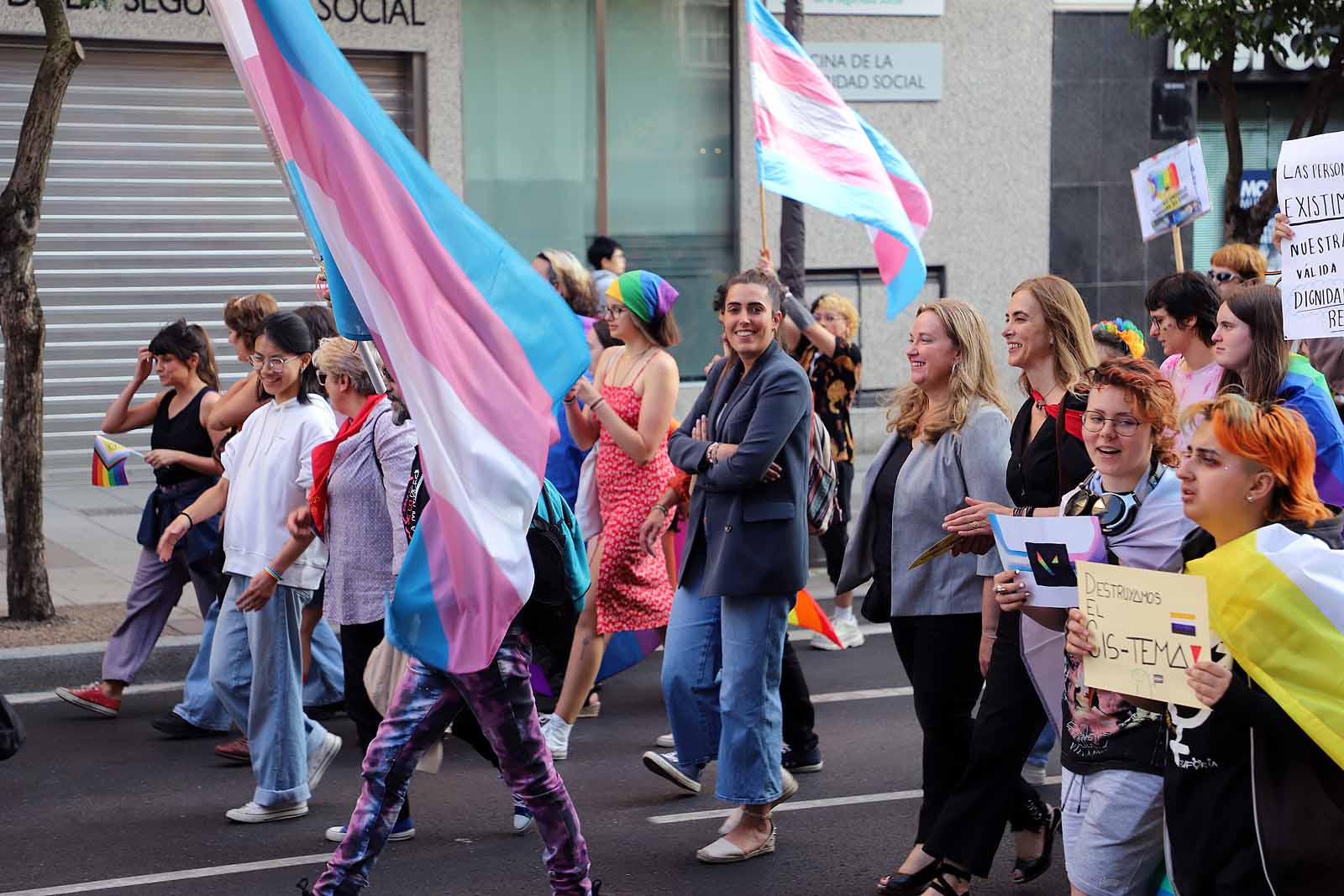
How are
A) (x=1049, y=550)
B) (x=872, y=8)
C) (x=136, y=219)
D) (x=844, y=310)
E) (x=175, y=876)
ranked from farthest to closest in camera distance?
(x=872, y=8) → (x=136, y=219) → (x=844, y=310) → (x=175, y=876) → (x=1049, y=550)

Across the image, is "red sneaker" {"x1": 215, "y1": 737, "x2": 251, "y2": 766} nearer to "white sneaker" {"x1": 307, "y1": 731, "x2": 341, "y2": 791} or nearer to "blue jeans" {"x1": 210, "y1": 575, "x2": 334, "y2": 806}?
"white sneaker" {"x1": 307, "y1": 731, "x2": 341, "y2": 791}

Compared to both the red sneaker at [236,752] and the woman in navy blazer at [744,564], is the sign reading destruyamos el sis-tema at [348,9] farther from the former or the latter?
the woman in navy blazer at [744,564]

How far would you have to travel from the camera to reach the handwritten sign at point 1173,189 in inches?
381

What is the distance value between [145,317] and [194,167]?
1369mm

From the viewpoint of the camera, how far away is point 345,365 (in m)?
5.80

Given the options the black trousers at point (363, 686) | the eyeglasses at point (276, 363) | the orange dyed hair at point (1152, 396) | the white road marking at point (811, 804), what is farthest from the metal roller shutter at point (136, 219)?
the orange dyed hair at point (1152, 396)

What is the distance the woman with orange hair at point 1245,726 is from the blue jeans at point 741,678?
6.81 feet

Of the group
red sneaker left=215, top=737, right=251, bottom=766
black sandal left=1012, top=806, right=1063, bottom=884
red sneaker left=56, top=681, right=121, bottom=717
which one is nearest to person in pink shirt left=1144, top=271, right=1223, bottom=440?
black sandal left=1012, top=806, right=1063, bottom=884

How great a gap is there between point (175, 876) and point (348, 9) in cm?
1057

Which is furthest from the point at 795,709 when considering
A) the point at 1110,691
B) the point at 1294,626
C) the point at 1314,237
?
the point at 1294,626

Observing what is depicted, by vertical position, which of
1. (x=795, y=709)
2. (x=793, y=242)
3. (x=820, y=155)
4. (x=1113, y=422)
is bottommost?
(x=795, y=709)

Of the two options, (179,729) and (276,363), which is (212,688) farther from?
(276,363)

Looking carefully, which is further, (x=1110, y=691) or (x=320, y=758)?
(x=320, y=758)

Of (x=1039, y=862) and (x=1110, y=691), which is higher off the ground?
(x=1110, y=691)
